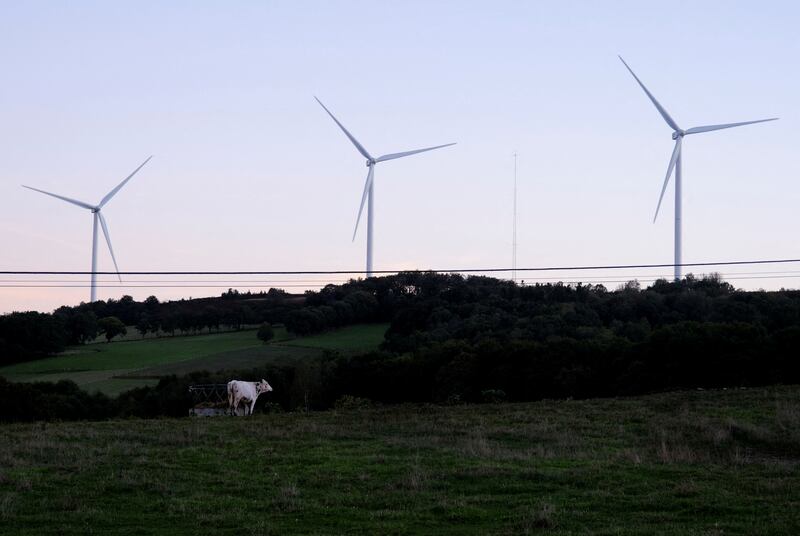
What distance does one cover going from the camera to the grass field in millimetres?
73750

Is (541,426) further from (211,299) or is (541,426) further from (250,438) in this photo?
(211,299)

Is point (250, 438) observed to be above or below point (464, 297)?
below

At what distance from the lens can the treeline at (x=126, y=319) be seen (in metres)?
83.4

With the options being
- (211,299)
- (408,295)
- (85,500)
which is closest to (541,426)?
(85,500)

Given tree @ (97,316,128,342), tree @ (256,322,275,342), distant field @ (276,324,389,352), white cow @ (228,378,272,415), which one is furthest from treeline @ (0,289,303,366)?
white cow @ (228,378,272,415)

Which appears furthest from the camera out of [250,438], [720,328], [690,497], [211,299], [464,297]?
[211,299]

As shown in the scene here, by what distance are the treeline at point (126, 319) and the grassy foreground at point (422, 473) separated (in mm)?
54471

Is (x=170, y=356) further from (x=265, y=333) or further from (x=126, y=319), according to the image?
(x=126, y=319)

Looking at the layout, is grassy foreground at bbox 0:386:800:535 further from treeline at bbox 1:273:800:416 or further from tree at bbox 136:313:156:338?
tree at bbox 136:313:156:338

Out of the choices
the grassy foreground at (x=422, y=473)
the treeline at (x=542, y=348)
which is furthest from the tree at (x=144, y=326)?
the grassy foreground at (x=422, y=473)

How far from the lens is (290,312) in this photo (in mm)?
Answer: 94062

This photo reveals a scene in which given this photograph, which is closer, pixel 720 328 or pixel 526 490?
pixel 526 490

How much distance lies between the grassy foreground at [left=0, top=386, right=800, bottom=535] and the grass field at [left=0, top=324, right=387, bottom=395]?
39.3m

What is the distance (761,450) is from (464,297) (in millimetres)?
58273
